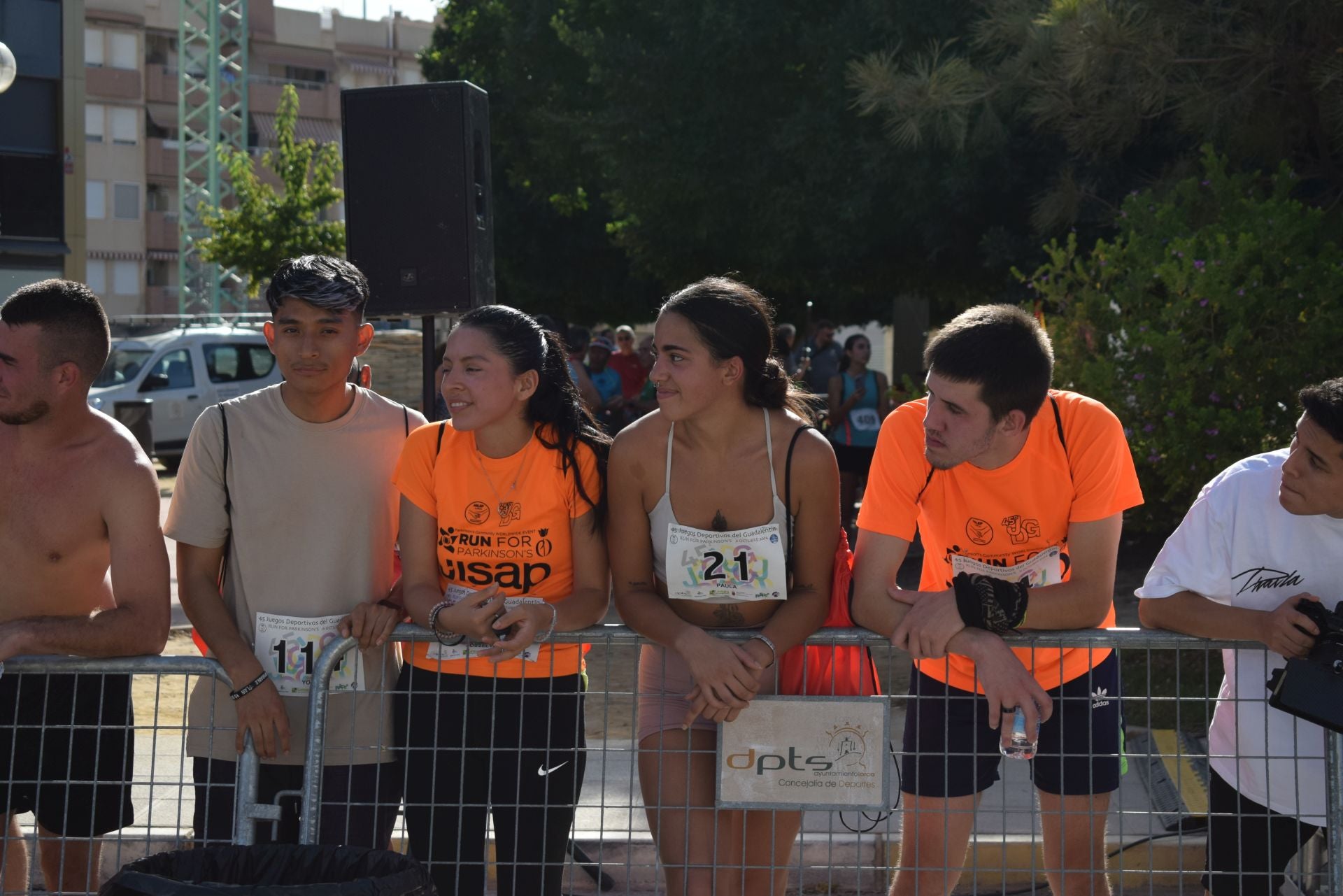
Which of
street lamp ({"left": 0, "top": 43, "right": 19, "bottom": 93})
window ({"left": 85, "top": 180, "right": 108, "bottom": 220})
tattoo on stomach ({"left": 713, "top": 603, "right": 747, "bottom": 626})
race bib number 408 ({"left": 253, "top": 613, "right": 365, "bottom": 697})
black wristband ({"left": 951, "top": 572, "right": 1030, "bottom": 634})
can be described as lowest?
race bib number 408 ({"left": 253, "top": 613, "right": 365, "bottom": 697})

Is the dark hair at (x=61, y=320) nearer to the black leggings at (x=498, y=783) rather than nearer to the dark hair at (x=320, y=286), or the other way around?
the dark hair at (x=320, y=286)

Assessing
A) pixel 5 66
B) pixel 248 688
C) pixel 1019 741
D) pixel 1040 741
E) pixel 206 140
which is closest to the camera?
pixel 1019 741

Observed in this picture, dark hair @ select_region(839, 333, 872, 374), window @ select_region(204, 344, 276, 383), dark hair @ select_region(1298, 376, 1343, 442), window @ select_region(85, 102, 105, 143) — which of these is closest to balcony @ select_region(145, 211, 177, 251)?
window @ select_region(85, 102, 105, 143)

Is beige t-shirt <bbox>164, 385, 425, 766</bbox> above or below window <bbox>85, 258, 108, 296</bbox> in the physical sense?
below

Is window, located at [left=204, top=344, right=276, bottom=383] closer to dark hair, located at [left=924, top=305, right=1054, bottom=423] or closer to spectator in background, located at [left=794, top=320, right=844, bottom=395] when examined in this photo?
spectator in background, located at [left=794, top=320, right=844, bottom=395]

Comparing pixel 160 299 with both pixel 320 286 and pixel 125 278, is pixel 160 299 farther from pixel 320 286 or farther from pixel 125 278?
pixel 320 286

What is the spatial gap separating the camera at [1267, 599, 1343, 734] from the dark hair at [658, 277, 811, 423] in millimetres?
1271

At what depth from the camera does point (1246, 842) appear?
3430mm

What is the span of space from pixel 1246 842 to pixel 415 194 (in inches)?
165

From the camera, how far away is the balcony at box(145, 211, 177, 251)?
55406 millimetres

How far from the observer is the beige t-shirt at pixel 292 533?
11.8ft

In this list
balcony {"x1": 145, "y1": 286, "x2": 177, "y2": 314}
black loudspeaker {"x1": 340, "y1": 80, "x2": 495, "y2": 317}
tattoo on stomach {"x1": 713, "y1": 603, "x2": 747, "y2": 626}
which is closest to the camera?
tattoo on stomach {"x1": 713, "y1": 603, "x2": 747, "y2": 626}

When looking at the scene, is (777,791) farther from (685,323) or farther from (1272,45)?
(1272,45)

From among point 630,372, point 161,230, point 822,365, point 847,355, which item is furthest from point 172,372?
point 161,230
